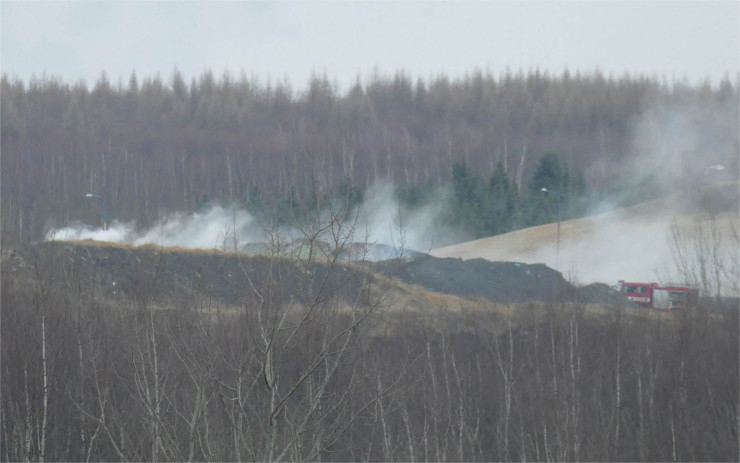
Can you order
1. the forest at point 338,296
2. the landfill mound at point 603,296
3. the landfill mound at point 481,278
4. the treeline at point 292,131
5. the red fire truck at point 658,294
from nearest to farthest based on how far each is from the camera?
the forest at point 338,296 → the red fire truck at point 658,294 → the landfill mound at point 603,296 → the landfill mound at point 481,278 → the treeline at point 292,131

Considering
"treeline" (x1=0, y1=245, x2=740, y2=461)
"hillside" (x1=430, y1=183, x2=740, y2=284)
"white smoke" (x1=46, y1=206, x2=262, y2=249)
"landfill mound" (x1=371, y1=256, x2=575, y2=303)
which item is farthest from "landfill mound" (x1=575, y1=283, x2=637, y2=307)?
"white smoke" (x1=46, y1=206, x2=262, y2=249)

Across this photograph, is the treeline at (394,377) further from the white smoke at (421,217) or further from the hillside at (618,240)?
the white smoke at (421,217)

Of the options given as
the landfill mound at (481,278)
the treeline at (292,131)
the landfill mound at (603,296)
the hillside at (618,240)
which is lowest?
the landfill mound at (603,296)

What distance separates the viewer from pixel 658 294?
40438 mm

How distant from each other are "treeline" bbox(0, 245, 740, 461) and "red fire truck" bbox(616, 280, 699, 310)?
3.14 meters

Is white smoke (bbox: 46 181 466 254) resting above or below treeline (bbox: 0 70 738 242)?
below

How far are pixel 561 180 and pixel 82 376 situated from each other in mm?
49393

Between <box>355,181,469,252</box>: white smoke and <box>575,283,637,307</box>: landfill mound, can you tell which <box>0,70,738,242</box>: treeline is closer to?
<box>355,181,469,252</box>: white smoke

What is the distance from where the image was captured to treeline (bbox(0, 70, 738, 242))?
5050 cm

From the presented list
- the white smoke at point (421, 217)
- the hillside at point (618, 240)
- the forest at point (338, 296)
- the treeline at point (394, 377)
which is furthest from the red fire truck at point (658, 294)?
the white smoke at point (421, 217)

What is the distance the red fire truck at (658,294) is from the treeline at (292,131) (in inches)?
548

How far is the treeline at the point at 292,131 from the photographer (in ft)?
166

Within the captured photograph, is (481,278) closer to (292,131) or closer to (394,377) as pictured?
(394,377)

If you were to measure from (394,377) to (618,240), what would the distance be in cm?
3731
